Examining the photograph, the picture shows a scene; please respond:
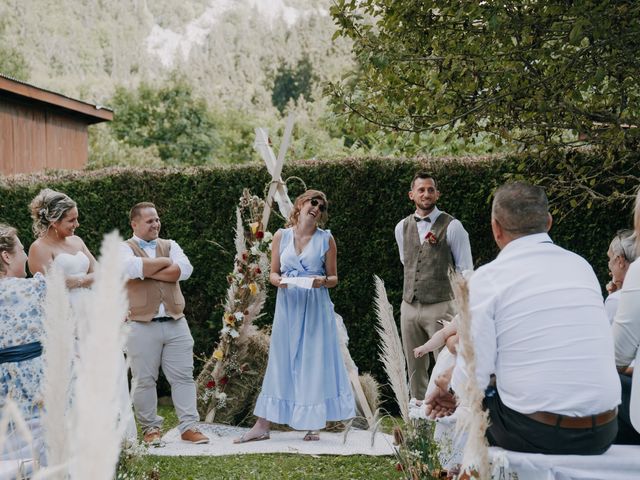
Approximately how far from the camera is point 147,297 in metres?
5.89

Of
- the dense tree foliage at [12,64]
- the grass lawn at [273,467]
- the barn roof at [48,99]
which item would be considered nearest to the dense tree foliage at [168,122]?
the dense tree foliage at [12,64]

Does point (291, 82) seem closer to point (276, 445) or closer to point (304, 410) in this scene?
point (304, 410)

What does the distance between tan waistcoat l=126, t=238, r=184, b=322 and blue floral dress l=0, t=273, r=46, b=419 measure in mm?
2091

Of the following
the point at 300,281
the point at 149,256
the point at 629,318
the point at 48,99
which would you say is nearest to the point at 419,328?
the point at 300,281

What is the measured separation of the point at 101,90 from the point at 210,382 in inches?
1648

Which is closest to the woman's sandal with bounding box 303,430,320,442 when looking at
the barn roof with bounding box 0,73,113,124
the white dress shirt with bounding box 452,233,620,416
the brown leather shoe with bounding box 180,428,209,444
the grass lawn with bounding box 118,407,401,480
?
the grass lawn with bounding box 118,407,401,480

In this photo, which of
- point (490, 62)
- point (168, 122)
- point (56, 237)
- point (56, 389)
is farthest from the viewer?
point (168, 122)

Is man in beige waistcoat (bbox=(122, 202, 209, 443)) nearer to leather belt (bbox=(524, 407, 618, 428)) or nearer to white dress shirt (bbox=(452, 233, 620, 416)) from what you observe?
white dress shirt (bbox=(452, 233, 620, 416))

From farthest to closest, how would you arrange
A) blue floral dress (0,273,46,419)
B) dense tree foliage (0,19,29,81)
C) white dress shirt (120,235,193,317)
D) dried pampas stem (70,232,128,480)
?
dense tree foliage (0,19,29,81) < white dress shirt (120,235,193,317) < blue floral dress (0,273,46,419) < dried pampas stem (70,232,128,480)

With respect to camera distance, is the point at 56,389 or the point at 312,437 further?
the point at 312,437

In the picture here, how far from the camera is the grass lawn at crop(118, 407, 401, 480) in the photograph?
5312mm

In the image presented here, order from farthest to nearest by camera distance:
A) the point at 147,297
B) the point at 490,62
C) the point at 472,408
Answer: the point at 147,297 → the point at 490,62 → the point at 472,408

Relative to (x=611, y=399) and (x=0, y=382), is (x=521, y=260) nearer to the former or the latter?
(x=611, y=399)

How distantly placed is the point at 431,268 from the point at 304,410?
157 centimetres
